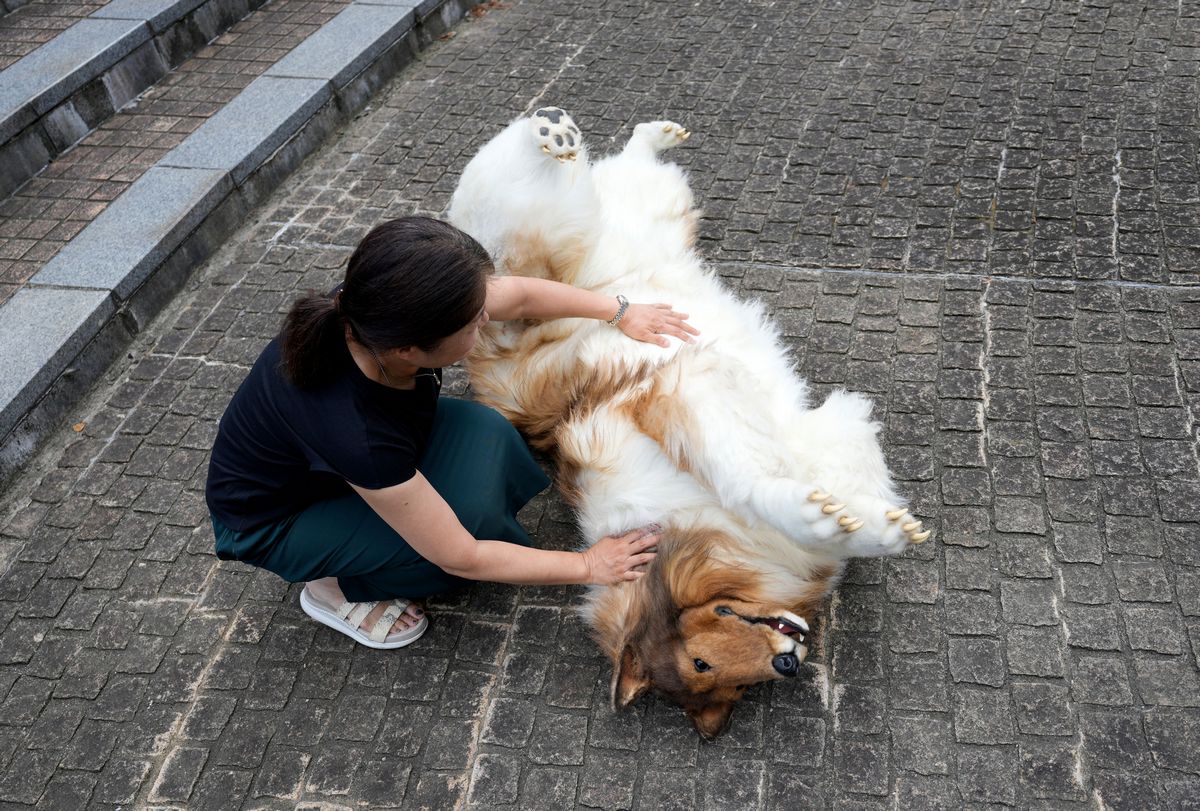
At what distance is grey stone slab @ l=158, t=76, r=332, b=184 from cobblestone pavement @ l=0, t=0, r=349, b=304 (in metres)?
0.17

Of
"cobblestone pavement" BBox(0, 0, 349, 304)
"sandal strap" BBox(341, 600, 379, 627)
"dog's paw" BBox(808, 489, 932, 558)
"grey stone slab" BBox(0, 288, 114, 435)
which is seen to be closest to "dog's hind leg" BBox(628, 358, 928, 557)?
"dog's paw" BBox(808, 489, 932, 558)

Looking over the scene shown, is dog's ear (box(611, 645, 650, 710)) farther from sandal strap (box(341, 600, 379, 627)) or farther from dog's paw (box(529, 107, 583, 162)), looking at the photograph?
dog's paw (box(529, 107, 583, 162))

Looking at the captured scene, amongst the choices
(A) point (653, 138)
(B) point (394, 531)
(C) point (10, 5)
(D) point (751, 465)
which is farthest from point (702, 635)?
(C) point (10, 5)

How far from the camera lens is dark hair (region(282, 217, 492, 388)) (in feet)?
7.81

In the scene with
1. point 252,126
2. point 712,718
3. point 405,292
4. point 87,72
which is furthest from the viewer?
point 87,72

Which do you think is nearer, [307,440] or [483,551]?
[307,440]

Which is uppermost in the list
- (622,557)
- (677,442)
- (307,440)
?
(307,440)

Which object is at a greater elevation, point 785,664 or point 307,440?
point 307,440

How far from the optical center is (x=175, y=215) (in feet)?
16.7

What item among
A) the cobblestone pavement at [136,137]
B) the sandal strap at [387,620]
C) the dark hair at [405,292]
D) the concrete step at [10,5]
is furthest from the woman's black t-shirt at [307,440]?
the concrete step at [10,5]

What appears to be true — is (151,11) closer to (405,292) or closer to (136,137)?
(136,137)

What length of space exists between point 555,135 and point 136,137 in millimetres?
3672

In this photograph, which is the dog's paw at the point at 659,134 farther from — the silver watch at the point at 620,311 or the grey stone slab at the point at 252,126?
the grey stone slab at the point at 252,126

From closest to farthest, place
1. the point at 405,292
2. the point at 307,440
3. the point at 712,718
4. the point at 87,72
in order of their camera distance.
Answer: the point at 405,292, the point at 307,440, the point at 712,718, the point at 87,72
